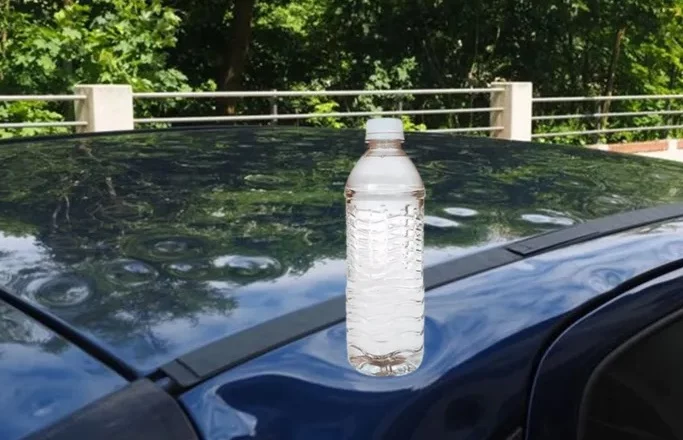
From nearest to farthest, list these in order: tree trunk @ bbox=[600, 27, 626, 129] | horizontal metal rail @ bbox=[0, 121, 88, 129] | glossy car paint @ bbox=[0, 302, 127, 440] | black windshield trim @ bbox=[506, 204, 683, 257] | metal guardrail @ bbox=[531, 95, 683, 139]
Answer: glossy car paint @ bbox=[0, 302, 127, 440]
black windshield trim @ bbox=[506, 204, 683, 257]
horizontal metal rail @ bbox=[0, 121, 88, 129]
metal guardrail @ bbox=[531, 95, 683, 139]
tree trunk @ bbox=[600, 27, 626, 129]

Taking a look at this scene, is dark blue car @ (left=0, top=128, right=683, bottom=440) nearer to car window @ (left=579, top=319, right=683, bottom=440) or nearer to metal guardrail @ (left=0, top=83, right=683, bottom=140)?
car window @ (left=579, top=319, right=683, bottom=440)

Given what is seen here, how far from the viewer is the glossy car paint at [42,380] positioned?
977 millimetres

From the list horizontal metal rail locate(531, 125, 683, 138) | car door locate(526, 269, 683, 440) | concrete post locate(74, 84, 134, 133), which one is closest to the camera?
car door locate(526, 269, 683, 440)

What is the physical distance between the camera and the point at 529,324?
1238 mm

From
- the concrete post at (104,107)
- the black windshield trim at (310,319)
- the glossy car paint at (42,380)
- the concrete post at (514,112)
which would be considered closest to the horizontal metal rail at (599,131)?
the concrete post at (514,112)

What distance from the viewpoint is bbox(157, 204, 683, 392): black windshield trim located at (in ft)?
3.49

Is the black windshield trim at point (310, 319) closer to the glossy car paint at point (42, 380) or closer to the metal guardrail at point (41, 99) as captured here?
the glossy car paint at point (42, 380)

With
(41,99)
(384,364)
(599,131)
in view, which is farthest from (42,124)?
(599,131)

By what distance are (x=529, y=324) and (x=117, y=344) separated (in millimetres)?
531

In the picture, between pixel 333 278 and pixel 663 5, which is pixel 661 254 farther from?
pixel 663 5

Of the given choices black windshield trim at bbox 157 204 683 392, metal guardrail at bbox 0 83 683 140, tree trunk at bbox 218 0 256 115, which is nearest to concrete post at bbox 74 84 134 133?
metal guardrail at bbox 0 83 683 140

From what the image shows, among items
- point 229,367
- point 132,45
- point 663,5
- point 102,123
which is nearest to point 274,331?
point 229,367

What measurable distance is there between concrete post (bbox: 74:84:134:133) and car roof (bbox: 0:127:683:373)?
20.8 ft

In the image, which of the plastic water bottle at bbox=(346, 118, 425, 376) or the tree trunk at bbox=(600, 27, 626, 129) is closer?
the plastic water bottle at bbox=(346, 118, 425, 376)
